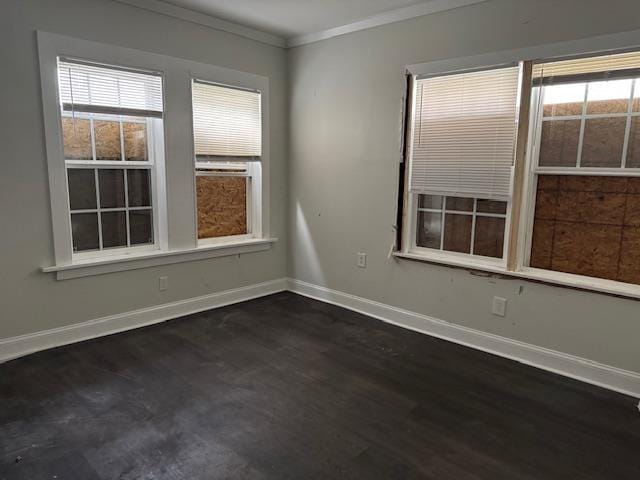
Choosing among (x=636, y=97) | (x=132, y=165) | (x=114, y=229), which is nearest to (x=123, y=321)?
(x=114, y=229)

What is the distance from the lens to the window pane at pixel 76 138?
3162 mm

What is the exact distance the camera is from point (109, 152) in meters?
3.41

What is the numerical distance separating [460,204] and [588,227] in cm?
89

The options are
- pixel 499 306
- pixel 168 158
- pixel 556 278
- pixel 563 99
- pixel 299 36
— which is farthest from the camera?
pixel 299 36

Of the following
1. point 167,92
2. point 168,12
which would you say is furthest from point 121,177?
point 168,12

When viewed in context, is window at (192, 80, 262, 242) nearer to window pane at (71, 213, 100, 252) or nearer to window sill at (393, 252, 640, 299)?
window pane at (71, 213, 100, 252)

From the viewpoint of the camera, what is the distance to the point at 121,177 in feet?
11.5

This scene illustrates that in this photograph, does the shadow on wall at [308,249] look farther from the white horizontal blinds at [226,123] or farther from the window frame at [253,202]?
the white horizontal blinds at [226,123]

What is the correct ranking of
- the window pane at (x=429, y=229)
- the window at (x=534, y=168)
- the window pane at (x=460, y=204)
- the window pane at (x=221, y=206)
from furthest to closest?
1. the window pane at (x=221, y=206)
2. the window pane at (x=429, y=229)
3. the window pane at (x=460, y=204)
4. the window at (x=534, y=168)

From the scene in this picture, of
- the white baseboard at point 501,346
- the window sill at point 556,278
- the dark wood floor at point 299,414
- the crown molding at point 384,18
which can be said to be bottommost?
the dark wood floor at point 299,414

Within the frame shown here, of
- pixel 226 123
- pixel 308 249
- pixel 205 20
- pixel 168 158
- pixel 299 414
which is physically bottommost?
pixel 299 414

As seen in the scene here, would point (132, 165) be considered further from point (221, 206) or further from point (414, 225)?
point (414, 225)

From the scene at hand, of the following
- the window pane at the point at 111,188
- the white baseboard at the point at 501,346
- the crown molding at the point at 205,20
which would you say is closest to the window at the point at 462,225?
the white baseboard at the point at 501,346

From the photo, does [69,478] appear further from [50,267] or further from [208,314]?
[208,314]
